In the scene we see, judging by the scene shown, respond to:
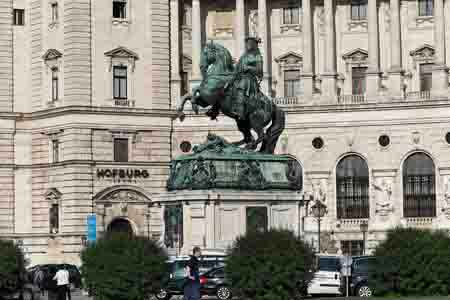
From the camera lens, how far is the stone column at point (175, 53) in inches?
4483

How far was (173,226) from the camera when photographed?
6147 centimetres

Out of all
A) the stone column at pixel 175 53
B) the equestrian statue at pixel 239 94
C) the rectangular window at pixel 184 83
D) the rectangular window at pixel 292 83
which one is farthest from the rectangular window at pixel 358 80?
the equestrian statue at pixel 239 94

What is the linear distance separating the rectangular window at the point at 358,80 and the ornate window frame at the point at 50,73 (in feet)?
68.7

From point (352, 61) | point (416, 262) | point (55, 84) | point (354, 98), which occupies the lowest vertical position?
point (416, 262)

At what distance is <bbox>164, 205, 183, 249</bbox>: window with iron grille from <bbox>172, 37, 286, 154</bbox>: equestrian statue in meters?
3.67

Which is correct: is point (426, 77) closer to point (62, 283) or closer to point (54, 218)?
point (54, 218)

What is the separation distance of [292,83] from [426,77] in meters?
10.1

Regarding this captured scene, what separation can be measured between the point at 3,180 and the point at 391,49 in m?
28.8

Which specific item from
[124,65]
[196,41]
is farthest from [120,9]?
[196,41]

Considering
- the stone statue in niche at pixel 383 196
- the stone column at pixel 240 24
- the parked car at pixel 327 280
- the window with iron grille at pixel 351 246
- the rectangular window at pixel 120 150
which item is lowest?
the parked car at pixel 327 280

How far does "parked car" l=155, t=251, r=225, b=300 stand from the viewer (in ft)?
200

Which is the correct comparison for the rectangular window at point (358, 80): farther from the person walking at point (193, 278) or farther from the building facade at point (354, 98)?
the person walking at point (193, 278)

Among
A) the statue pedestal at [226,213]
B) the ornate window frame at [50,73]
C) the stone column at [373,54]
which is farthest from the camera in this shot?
the ornate window frame at [50,73]

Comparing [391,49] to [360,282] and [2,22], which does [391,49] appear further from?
[360,282]
